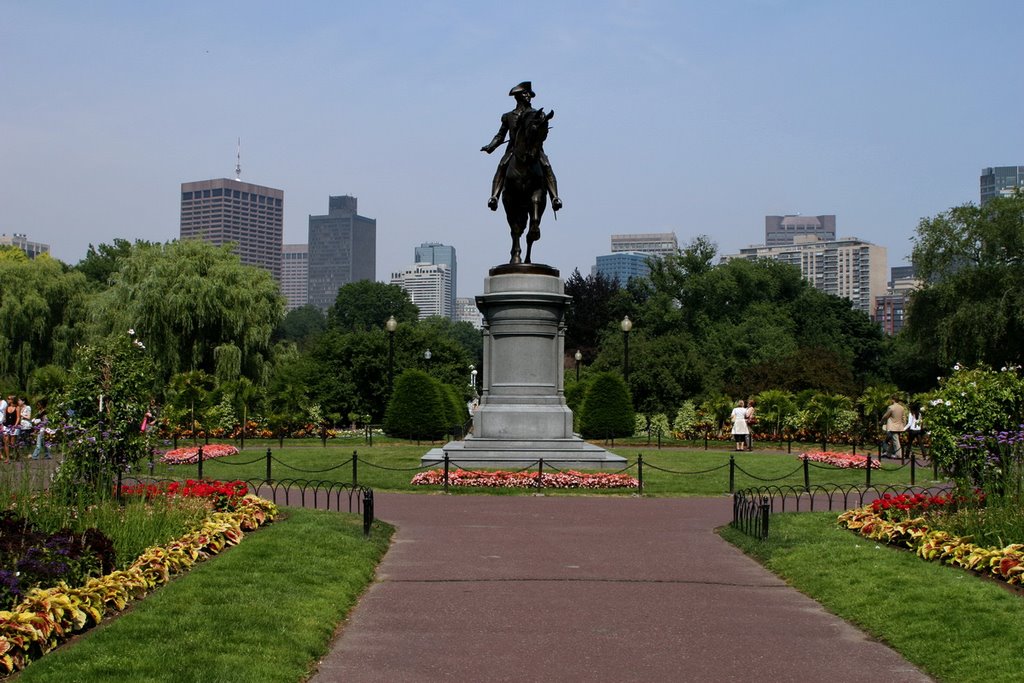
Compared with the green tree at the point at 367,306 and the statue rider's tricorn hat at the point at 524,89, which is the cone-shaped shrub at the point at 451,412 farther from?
the green tree at the point at 367,306

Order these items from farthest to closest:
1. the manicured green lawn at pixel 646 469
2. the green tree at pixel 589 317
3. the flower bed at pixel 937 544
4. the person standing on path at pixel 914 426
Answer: the green tree at pixel 589 317, the person standing on path at pixel 914 426, the manicured green lawn at pixel 646 469, the flower bed at pixel 937 544

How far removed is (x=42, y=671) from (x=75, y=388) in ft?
26.9

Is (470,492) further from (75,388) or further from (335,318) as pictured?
(335,318)

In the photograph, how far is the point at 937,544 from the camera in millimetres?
11766

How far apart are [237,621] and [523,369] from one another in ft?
51.9

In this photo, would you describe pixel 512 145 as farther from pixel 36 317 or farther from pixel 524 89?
pixel 36 317

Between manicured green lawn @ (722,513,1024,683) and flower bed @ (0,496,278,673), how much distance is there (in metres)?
6.16

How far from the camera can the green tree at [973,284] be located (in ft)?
153

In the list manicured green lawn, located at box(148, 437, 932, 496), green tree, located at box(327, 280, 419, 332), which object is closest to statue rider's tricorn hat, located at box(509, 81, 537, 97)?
manicured green lawn, located at box(148, 437, 932, 496)

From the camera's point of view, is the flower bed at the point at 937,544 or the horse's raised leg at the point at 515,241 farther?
the horse's raised leg at the point at 515,241

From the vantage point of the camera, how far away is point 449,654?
27.5ft

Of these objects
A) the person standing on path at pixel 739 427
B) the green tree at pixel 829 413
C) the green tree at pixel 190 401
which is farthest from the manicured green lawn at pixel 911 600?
the green tree at pixel 190 401

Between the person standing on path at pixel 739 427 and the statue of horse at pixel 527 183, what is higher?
the statue of horse at pixel 527 183

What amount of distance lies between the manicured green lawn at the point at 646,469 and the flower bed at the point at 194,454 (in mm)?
203
